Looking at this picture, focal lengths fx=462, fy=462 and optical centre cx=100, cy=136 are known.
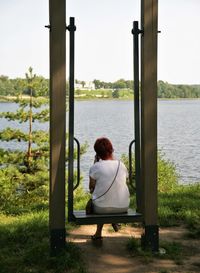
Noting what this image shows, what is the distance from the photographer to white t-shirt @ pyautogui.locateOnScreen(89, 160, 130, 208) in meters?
4.48

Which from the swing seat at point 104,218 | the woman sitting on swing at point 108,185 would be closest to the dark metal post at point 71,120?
the swing seat at point 104,218

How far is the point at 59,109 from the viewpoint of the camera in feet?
14.2

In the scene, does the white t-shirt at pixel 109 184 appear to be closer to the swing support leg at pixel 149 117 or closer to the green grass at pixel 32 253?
the swing support leg at pixel 149 117

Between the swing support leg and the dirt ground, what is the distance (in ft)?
1.04

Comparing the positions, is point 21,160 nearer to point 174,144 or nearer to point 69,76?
point 69,76

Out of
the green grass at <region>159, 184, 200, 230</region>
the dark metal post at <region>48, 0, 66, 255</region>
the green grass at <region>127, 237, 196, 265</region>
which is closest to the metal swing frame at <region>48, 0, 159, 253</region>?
the dark metal post at <region>48, 0, 66, 255</region>

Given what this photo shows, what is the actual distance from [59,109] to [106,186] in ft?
2.87

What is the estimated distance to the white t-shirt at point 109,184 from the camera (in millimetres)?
4480

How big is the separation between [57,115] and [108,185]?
33.1 inches

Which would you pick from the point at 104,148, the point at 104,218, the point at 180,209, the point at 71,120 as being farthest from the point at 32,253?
the point at 180,209

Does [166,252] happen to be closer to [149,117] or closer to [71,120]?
[149,117]

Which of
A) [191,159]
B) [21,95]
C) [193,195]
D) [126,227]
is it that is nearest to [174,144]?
[191,159]

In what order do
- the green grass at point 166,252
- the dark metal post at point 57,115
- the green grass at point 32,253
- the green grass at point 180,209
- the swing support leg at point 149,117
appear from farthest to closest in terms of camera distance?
the green grass at point 180,209
the swing support leg at point 149,117
the green grass at point 166,252
the dark metal post at point 57,115
the green grass at point 32,253

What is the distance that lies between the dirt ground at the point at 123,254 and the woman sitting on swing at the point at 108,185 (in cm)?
44
